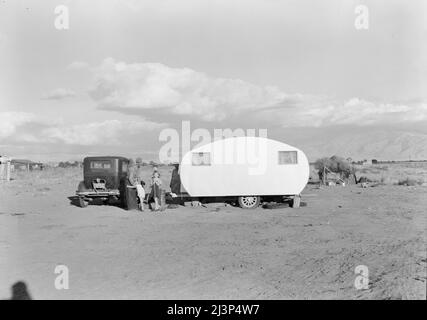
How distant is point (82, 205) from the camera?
675 inches

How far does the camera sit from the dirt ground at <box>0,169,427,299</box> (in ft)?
20.4

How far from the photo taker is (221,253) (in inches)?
334

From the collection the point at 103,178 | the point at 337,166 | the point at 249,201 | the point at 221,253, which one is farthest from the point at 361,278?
the point at 337,166

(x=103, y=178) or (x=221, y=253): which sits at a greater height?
(x=103, y=178)

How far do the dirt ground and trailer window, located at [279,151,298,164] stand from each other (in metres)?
1.95

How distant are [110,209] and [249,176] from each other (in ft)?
17.2

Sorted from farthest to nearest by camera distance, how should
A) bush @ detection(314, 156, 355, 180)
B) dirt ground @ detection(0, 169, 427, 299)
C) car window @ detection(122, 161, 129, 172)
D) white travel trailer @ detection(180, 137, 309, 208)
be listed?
bush @ detection(314, 156, 355, 180)
car window @ detection(122, 161, 129, 172)
white travel trailer @ detection(180, 137, 309, 208)
dirt ground @ detection(0, 169, 427, 299)

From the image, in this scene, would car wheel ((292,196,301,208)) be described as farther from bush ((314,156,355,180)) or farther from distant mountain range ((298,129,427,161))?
distant mountain range ((298,129,427,161))

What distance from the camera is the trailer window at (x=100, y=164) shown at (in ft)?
57.3

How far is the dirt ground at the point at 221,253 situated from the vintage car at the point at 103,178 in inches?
89.3

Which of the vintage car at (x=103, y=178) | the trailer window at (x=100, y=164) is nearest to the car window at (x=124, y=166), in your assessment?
the vintage car at (x=103, y=178)

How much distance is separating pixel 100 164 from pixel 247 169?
5.94 metres

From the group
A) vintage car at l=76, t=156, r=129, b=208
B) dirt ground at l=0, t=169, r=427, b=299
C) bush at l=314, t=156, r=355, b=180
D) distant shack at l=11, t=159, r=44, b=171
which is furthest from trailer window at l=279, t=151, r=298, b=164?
distant shack at l=11, t=159, r=44, b=171

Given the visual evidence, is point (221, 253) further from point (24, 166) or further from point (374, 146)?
point (374, 146)
